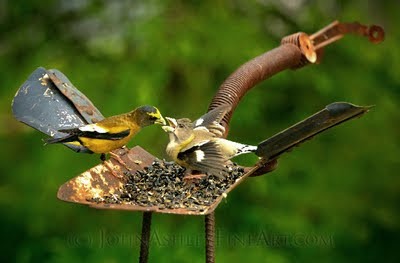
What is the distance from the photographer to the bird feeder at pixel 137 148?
73.5 inches

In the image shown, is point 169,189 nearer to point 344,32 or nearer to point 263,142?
point 263,142

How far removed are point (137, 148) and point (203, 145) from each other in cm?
45

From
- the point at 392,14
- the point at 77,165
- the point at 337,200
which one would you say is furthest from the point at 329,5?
the point at 77,165

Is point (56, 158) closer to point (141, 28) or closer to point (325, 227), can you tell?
point (141, 28)

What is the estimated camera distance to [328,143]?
14.3 feet

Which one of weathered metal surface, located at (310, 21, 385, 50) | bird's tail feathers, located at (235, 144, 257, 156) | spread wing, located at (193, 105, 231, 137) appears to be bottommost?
bird's tail feathers, located at (235, 144, 257, 156)

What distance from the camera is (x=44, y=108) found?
90.0 inches

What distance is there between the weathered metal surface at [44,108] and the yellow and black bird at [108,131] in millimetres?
90

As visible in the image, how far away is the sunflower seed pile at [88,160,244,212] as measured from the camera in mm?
2045

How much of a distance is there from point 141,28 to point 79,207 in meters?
1.10

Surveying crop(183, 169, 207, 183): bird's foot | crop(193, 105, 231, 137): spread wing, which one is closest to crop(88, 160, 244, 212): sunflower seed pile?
crop(183, 169, 207, 183): bird's foot

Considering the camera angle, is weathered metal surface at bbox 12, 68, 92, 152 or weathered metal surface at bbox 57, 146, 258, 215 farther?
weathered metal surface at bbox 12, 68, 92, 152

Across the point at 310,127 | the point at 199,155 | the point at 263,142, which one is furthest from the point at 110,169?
the point at 310,127

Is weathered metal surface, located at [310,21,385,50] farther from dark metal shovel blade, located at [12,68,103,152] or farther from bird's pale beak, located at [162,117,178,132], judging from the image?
dark metal shovel blade, located at [12,68,103,152]
